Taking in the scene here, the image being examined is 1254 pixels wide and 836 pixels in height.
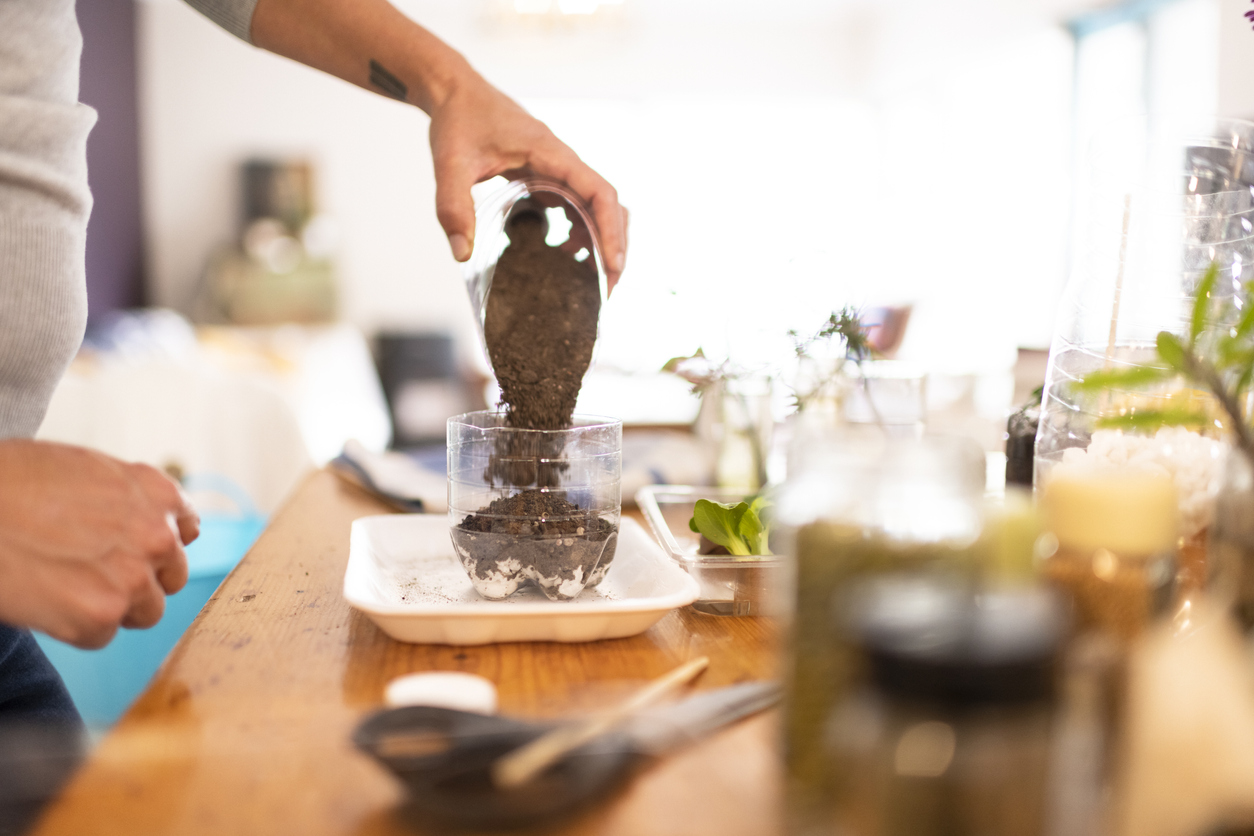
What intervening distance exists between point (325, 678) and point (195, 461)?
1.88 m

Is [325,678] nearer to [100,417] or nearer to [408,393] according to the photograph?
[100,417]

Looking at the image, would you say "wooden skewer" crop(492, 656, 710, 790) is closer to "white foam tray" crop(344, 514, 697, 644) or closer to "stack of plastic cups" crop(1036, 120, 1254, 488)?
"white foam tray" crop(344, 514, 697, 644)

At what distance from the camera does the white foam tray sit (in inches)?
24.7

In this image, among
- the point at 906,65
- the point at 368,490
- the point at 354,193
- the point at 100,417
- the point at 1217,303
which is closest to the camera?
the point at 1217,303

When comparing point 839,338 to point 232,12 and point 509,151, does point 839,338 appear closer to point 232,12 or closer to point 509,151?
point 509,151

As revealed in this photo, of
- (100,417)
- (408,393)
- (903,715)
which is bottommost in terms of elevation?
(408,393)

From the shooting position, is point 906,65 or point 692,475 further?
point 906,65

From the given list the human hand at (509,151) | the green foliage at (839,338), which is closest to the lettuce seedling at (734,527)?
the green foliage at (839,338)

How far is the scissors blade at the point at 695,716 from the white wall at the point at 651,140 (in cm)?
503

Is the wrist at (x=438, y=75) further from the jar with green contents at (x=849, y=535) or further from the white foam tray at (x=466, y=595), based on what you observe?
the jar with green contents at (x=849, y=535)

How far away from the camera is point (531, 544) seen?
2.29 feet

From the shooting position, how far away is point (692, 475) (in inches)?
49.9

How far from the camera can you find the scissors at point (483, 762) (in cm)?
39

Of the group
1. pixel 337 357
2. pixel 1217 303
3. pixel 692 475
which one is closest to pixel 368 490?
pixel 692 475
